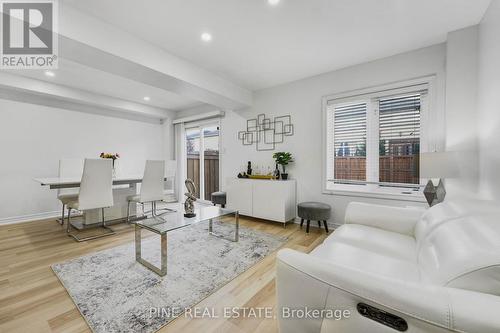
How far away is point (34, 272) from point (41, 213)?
8.64ft

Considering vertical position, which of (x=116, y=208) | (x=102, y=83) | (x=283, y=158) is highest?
(x=102, y=83)

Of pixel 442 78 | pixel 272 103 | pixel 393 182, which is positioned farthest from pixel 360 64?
pixel 393 182

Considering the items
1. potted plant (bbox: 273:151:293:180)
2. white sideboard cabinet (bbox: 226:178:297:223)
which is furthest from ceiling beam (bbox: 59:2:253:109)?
white sideboard cabinet (bbox: 226:178:297:223)

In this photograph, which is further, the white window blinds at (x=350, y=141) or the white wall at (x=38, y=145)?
the white wall at (x=38, y=145)

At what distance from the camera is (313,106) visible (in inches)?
139

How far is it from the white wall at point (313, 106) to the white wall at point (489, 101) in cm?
46

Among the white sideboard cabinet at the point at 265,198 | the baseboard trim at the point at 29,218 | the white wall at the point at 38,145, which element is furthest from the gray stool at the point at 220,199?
the baseboard trim at the point at 29,218

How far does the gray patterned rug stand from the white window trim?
1.39 metres

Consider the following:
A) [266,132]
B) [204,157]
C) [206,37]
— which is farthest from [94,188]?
[266,132]

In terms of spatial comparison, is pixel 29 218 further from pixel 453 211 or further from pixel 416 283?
pixel 453 211

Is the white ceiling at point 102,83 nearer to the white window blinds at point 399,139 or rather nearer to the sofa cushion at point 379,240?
the white window blinds at point 399,139

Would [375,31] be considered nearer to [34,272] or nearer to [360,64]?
[360,64]

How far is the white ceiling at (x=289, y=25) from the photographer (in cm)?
196

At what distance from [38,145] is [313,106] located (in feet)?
16.6
